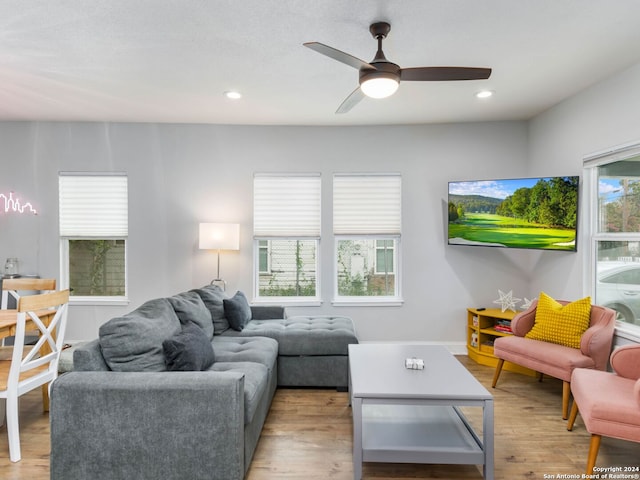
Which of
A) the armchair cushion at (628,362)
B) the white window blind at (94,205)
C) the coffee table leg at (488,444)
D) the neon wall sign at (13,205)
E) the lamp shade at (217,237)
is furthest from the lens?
the white window blind at (94,205)

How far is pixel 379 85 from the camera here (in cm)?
226

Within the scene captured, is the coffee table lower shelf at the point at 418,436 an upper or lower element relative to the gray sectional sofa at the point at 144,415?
lower

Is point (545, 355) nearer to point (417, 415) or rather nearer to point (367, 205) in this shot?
point (417, 415)

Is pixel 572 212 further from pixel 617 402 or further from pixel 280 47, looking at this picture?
pixel 280 47

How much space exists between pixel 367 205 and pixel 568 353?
8.17 feet

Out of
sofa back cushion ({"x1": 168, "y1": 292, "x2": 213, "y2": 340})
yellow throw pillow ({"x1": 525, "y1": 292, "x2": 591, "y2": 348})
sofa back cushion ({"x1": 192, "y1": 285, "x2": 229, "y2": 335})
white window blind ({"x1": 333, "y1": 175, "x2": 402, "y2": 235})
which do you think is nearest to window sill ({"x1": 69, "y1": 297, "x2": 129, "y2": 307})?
sofa back cushion ({"x1": 192, "y1": 285, "x2": 229, "y2": 335})

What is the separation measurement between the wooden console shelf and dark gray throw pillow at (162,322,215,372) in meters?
3.02

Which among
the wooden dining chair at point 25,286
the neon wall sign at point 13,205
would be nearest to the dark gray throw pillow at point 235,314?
the wooden dining chair at point 25,286

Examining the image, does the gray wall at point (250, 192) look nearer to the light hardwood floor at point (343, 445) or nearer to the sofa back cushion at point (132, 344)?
the light hardwood floor at point (343, 445)

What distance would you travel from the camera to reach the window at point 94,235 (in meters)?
4.50

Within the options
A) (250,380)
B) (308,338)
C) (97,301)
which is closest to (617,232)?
(308,338)

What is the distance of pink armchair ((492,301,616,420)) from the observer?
9.30ft

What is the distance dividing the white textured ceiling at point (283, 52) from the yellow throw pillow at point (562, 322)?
6.35ft

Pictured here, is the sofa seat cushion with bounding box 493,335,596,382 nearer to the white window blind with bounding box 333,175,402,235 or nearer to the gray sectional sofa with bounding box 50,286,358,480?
the white window blind with bounding box 333,175,402,235
